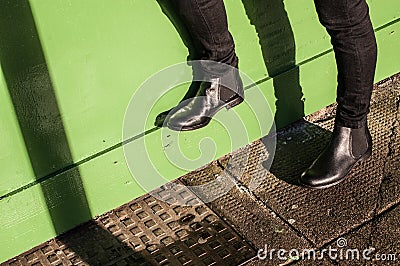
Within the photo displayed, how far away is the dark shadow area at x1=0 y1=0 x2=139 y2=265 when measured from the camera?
2895mm

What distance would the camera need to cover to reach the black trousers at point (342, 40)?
116 inches

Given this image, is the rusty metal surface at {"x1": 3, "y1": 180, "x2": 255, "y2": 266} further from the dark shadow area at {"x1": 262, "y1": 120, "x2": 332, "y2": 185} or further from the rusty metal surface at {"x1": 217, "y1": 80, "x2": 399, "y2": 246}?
the dark shadow area at {"x1": 262, "y1": 120, "x2": 332, "y2": 185}

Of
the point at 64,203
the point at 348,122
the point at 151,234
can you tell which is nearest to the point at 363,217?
the point at 348,122

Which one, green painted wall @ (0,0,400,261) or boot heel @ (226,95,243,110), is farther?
boot heel @ (226,95,243,110)

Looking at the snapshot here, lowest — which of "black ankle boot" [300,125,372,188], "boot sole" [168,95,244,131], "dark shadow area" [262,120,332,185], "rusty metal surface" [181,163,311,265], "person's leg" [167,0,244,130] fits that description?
"rusty metal surface" [181,163,311,265]

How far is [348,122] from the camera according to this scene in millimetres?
3365

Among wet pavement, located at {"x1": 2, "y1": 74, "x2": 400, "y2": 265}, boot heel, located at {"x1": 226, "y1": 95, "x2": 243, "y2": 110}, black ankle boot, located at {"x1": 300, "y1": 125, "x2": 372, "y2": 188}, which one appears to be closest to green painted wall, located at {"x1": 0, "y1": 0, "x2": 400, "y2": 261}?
wet pavement, located at {"x1": 2, "y1": 74, "x2": 400, "y2": 265}

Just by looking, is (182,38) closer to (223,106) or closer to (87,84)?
(223,106)

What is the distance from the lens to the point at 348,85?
3.21 metres

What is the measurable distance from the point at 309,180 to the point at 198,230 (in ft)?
1.87

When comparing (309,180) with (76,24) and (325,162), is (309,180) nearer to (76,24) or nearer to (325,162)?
(325,162)

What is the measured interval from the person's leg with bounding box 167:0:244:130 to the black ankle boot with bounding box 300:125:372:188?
47 centimetres

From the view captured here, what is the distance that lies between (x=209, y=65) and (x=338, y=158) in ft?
2.43

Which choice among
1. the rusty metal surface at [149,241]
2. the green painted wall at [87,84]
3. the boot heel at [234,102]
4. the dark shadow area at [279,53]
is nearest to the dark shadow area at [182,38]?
the green painted wall at [87,84]
